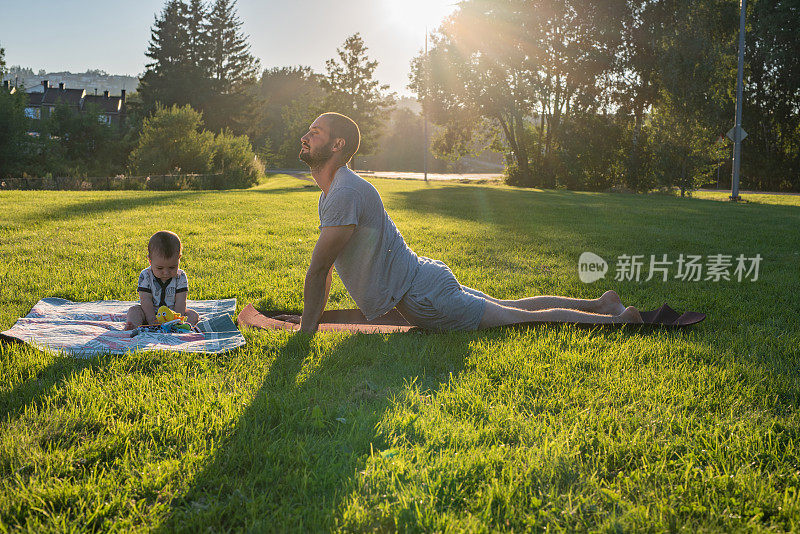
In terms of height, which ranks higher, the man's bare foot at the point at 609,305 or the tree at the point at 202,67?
the tree at the point at 202,67

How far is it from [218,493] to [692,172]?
2633 centimetres

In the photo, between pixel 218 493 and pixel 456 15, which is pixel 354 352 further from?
pixel 456 15

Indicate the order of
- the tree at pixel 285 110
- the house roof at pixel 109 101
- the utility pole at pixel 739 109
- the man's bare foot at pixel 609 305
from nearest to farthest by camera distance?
1. the man's bare foot at pixel 609 305
2. the utility pole at pixel 739 109
3. the tree at pixel 285 110
4. the house roof at pixel 109 101

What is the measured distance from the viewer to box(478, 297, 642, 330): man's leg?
4125 mm

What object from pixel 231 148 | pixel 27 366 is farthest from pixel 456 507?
pixel 231 148

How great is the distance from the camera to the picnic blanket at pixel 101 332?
3.54 m

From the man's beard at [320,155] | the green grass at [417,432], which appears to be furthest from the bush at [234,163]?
the man's beard at [320,155]

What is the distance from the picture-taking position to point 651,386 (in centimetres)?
307

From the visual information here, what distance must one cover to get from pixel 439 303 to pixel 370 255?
0.61 meters

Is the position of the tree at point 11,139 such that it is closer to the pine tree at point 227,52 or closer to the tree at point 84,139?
the tree at point 84,139

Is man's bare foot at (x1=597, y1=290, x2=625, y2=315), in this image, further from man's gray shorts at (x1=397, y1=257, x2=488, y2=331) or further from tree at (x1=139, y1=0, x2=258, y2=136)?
tree at (x1=139, y1=0, x2=258, y2=136)

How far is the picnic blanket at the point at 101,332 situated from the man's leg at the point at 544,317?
183 cm

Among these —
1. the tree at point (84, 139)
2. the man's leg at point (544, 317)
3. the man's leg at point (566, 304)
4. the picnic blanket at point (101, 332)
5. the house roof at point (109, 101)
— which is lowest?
the picnic blanket at point (101, 332)

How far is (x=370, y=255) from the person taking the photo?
152 inches
